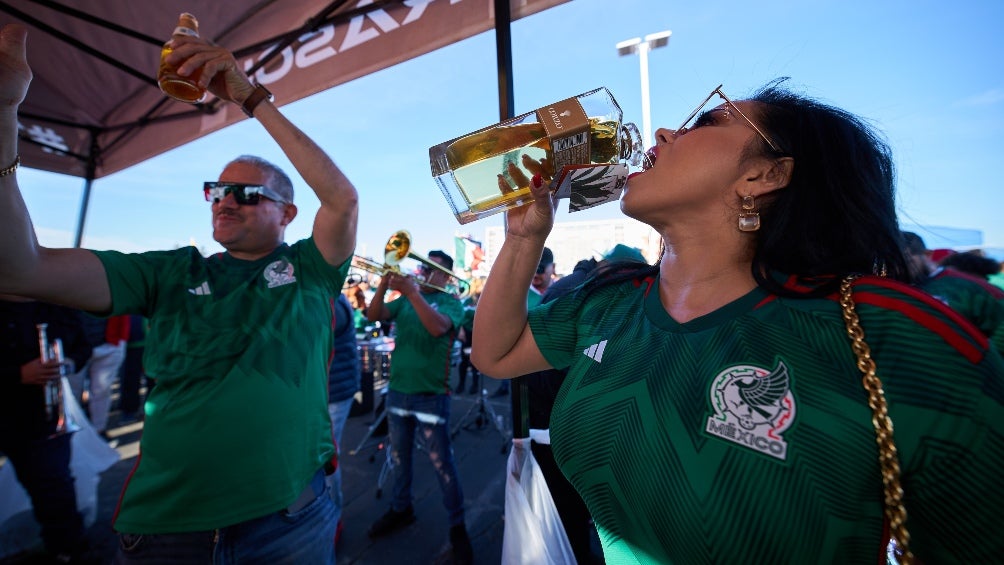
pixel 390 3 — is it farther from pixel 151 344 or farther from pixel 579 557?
pixel 579 557

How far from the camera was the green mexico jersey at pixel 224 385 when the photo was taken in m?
1.46

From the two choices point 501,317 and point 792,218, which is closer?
point 792,218

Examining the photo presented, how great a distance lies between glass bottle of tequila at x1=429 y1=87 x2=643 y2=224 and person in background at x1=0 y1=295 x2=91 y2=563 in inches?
137

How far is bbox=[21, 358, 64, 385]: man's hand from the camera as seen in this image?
2869 millimetres

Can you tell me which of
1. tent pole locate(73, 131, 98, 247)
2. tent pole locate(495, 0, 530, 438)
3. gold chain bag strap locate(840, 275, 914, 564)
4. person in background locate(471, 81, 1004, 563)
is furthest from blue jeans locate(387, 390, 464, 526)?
tent pole locate(73, 131, 98, 247)

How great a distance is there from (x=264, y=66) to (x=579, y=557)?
167 inches

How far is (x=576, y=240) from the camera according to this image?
24.6m

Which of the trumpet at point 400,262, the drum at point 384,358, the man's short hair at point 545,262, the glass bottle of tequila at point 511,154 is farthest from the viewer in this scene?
the drum at point 384,358

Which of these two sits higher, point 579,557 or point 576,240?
point 576,240

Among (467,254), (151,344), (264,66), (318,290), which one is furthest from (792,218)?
(467,254)

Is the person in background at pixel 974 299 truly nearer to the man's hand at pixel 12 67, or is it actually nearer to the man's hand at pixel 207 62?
the man's hand at pixel 207 62

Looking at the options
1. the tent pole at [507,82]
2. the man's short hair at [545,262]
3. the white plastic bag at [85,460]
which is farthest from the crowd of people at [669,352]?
the man's short hair at [545,262]

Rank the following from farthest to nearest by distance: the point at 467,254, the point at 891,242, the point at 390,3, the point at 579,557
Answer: the point at 467,254 → the point at 579,557 → the point at 390,3 → the point at 891,242

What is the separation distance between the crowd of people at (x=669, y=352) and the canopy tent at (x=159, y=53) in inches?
40.4
